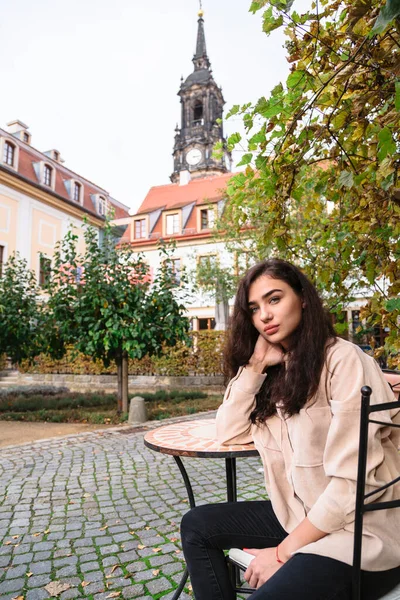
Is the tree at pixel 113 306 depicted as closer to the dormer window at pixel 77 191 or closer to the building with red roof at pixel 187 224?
the building with red roof at pixel 187 224

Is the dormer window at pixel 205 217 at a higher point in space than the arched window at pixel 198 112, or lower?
lower

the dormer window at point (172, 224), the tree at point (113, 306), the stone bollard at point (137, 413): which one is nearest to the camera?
Answer: the stone bollard at point (137, 413)

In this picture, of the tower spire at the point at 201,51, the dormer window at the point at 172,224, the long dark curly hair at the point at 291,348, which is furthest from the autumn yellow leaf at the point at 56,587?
the tower spire at the point at 201,51

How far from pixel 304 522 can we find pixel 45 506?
11.4ft

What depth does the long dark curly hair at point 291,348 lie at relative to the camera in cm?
157

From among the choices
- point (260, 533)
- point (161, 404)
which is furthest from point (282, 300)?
point (161, 404)

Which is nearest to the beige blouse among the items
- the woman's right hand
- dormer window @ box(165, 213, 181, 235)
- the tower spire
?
the woman's right hand

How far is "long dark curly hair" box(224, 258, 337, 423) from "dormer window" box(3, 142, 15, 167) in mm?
27838

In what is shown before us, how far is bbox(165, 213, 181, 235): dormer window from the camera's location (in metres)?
29.3

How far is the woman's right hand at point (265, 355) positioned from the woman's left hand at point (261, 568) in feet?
2.51

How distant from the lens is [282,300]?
1816mm

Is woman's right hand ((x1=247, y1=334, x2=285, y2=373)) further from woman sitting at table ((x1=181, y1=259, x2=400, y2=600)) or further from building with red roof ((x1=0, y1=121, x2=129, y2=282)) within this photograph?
building with red roof ((x1=0, y1=121, x2=129, y2=282))

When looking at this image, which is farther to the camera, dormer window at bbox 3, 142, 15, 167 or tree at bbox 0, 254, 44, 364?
dormer window at bbox 3, 142, 15, 167

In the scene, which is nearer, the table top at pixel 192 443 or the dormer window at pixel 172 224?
the table top at pixel 192 443
